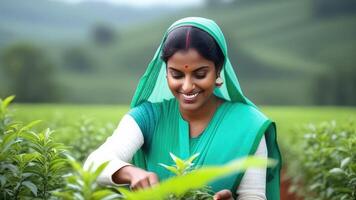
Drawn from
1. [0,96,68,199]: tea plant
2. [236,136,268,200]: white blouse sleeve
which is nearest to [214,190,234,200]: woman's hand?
[236,136,268,200]: white blouse sleeve

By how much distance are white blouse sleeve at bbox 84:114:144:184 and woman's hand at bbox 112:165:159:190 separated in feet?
0.09

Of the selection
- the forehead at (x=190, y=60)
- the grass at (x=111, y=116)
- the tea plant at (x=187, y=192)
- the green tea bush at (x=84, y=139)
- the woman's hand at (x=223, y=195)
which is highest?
the forehead at (x=190, y=60)

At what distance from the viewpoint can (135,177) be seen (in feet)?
7.48

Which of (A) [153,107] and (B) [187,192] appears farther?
(A) [153,107]

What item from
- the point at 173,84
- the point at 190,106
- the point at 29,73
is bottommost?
the point at 29,73

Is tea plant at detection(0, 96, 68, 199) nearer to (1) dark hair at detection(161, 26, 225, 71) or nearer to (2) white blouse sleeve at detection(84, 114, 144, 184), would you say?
(2) white blouse sleeve at detection(84, 114, 144, 184)

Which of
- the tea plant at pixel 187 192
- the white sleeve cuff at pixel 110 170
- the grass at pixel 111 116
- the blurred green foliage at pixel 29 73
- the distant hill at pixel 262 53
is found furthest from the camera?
the distant hill at pixel 262 53

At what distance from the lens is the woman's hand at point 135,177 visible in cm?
226

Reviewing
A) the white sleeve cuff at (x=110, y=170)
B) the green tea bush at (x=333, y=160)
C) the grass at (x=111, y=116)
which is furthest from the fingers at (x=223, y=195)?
the grass at (x=111, y=116)

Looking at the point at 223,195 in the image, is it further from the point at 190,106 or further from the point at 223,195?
the point at 190,106

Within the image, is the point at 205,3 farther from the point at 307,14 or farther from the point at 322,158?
the point at 322,158

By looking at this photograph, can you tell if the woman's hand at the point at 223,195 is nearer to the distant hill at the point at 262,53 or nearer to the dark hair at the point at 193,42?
the dark hair at the point at 193,42

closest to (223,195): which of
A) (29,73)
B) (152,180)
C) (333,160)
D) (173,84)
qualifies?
(152,180)

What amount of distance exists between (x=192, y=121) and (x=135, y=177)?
57 centimetres
